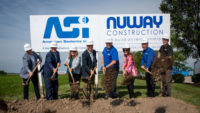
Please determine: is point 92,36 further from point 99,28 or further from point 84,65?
point 84,65

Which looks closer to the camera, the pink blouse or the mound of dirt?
the mound of dirt

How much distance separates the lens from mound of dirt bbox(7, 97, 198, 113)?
3447 millimetres

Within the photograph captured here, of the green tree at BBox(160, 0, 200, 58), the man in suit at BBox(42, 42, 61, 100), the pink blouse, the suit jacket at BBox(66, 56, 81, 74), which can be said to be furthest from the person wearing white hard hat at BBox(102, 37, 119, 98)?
the green tree at BBox(160, 0, 200, 58)

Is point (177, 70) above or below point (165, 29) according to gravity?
below

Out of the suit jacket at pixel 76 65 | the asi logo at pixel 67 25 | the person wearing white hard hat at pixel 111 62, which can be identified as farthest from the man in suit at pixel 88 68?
the asi logo at pixel 67 25

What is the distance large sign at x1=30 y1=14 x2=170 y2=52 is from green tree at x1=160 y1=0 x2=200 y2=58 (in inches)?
391

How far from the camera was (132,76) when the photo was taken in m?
4.58

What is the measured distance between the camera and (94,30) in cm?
678

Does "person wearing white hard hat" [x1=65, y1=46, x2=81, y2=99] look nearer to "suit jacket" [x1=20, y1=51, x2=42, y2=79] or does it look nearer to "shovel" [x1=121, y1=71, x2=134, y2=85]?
"suit jacket" [x1=20, y1=51, x2=42, y2=79]

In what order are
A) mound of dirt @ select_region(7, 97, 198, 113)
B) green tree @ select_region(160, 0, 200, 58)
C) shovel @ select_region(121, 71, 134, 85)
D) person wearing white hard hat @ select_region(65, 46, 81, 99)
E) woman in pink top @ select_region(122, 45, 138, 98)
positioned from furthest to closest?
green tree @ select_region(160, 0, 200, 58)
person wearing white hard hat @ select_region(65, 46, 81, 99)
woman in pink top @ select_region(122, 45, 138, 98)
shovel @ select_region(121, 71, 134, 85)
mound of dirt @ select_region(7, 97, 198, 113)

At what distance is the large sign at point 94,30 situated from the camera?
262 inches

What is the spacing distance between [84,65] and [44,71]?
131 centimetres

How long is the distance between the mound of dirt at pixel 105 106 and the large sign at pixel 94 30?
3.34m

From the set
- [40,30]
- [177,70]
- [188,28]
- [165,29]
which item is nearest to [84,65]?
[40,30]
